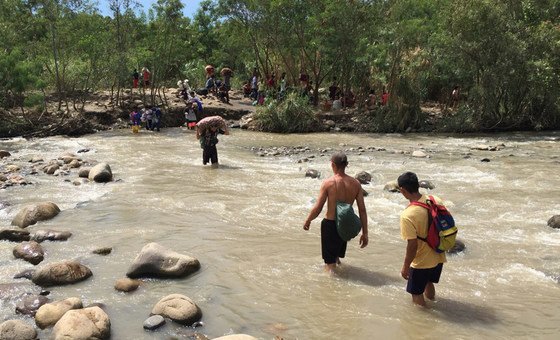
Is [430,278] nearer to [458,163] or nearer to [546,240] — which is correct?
[546,240]

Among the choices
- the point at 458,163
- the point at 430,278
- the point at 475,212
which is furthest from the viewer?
the point at 458,163

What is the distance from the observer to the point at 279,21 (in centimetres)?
2342

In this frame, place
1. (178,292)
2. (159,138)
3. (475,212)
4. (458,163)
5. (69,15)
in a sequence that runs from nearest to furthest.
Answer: (178,292), (475,212), (458,163), (159,138), (69,15)

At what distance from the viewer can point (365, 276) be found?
568cm

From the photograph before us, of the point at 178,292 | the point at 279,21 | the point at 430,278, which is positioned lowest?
the point at 178,292

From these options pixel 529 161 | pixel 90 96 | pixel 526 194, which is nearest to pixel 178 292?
pixel 526 194

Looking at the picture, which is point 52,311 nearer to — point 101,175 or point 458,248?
point 458,248

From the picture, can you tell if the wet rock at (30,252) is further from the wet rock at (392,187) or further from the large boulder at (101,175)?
the wet rock at (392,187)

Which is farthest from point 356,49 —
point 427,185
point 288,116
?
point 427,185

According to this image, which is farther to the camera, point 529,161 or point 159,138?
point 159,138

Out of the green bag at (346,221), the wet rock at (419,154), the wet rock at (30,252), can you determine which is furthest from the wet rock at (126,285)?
the wet rock at (419,154)

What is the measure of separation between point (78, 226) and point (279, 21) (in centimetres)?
1793

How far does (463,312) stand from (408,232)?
3.58 ft

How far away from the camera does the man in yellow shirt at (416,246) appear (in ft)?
14.3
